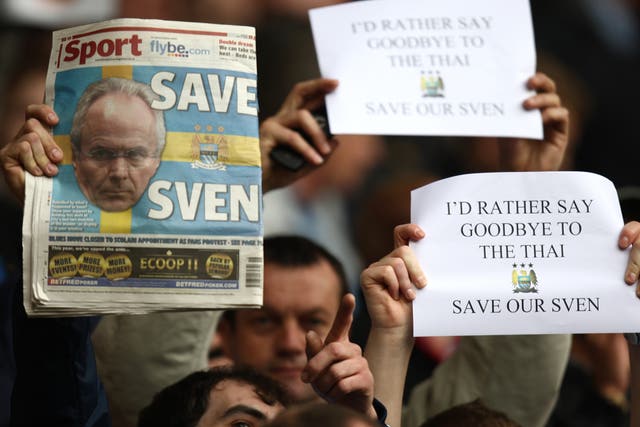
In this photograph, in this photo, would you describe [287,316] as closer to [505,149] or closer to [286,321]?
[286,321]

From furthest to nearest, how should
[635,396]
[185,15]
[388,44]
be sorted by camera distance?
[185,15] < [388,44] < [635,396]

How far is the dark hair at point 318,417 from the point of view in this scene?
73.4 inches

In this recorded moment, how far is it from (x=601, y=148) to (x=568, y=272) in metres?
2.77

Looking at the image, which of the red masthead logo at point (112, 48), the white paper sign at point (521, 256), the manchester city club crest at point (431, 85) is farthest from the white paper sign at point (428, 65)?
the red masthead logo at point (112, 48)

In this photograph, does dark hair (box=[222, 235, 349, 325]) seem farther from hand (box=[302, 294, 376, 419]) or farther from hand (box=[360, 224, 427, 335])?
hand (box=[302, 294, 376, 419])

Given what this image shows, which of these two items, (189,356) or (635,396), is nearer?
(635,396)

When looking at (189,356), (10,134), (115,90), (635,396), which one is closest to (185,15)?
(10,134)

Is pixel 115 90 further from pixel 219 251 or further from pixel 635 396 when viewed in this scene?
pixel 635 396

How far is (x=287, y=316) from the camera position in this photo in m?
3.24

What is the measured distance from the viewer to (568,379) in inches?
139

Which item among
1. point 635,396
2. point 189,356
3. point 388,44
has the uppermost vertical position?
point 388,44

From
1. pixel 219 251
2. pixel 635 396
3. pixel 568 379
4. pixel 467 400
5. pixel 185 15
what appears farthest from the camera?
pixel 185 15

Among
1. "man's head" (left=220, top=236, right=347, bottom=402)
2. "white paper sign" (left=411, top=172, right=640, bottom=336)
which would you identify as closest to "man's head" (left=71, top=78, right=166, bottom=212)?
"white paper sign" (left=411, top=172, right=640, bottom=336)

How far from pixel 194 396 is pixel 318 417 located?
30.3 inches
